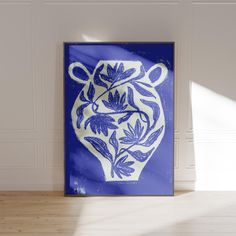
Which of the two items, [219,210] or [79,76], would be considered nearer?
[219,210]

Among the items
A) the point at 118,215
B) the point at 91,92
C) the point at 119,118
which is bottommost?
the point at 118,215

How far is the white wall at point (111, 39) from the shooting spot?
4473mm

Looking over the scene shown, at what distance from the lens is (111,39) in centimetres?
450

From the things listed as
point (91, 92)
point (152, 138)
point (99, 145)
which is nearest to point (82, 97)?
point (91, 92)

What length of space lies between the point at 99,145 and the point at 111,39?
1.12 meters

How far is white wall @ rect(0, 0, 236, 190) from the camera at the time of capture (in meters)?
4.47

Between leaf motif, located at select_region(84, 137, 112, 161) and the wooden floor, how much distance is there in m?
0.47

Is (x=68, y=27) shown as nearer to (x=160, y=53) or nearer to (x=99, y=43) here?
(x=99, y=43)

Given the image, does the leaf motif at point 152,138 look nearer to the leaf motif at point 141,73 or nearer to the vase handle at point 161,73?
the vase handle at point 161,73

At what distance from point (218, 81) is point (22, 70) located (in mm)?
2081

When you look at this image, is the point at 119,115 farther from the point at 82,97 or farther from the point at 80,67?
the point at 80,67

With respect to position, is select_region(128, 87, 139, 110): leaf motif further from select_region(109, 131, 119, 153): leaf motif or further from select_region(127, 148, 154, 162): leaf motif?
select_region(127, 148, 154, 162): leaf motif

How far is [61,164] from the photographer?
184 inches

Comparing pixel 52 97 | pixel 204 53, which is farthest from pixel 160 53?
pixel 52 97
